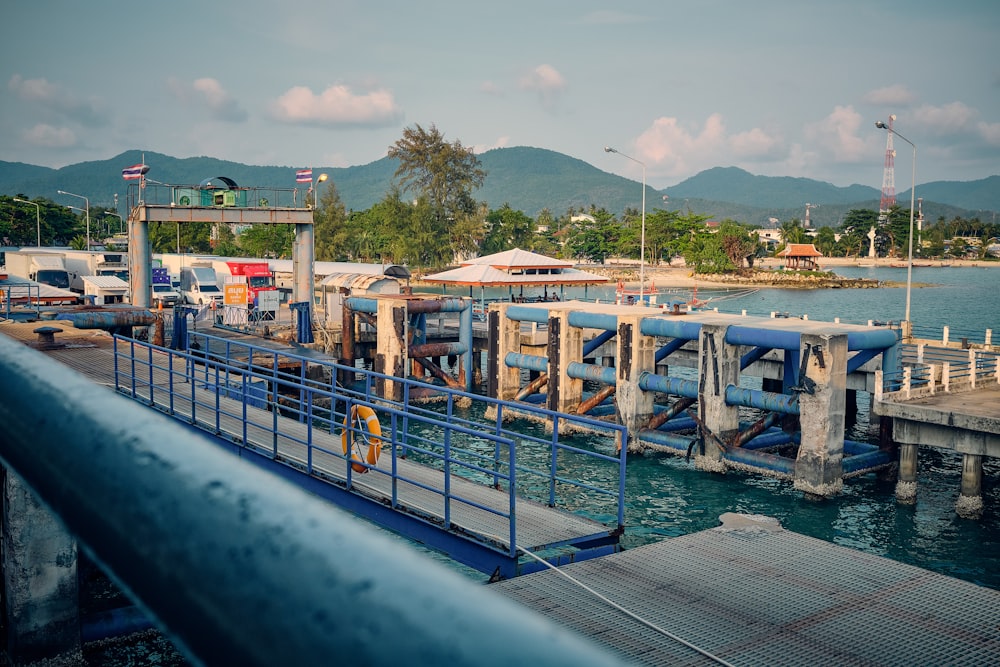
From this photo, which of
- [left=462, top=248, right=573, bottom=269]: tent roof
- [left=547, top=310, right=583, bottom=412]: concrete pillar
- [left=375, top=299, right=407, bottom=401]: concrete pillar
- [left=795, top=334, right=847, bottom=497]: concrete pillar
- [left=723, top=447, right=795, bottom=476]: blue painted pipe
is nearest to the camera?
[left=795, top=334, right=847, bottom=497]: concrete pillar

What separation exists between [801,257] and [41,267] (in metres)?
128

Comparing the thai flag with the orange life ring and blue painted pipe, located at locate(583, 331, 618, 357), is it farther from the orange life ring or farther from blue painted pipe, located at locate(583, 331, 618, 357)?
the orange life ring

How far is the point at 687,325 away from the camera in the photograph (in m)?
25.9

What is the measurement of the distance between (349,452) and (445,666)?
12.2 metres

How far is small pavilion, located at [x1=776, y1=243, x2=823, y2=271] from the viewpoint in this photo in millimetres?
153000

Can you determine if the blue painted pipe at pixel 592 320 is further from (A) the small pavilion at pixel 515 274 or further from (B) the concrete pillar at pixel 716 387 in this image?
(A) the small pavilion at pixel 515 274

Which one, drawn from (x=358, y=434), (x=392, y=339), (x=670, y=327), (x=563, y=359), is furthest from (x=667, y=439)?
(x=358, y=434)

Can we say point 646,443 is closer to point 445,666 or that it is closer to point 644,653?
point 644,653

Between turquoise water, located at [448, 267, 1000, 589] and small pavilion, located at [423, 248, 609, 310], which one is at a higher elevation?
small pavilion, located at [423, 248, 609, 310]

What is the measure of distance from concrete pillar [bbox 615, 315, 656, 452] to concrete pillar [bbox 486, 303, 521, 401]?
549 centimetres

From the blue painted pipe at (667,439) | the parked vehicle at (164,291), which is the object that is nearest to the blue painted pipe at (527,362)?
the blue painted pipe at (667,439)

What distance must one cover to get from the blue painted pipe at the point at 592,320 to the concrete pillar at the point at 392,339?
6.55m

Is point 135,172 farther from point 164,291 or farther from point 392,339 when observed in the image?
point 392,339

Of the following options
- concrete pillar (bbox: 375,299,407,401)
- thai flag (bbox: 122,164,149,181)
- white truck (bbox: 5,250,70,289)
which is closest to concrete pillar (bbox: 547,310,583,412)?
concrete pillar (bbox: 375,299,407,401)
